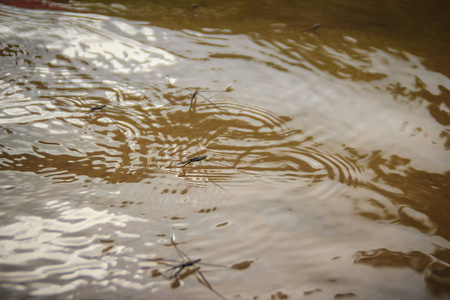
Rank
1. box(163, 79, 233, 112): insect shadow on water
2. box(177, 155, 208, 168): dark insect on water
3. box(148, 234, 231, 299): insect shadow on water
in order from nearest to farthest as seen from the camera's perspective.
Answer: box(148, 234, 231, 299): insect shadow on water, box(177, 155, 208, 168): dark insect on water, box(163, 79, 233, 112): insect shadow on water

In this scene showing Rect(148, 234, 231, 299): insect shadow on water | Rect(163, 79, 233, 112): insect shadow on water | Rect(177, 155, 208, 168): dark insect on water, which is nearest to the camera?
Rect(148, 234, 231, 299): insect shadow on water

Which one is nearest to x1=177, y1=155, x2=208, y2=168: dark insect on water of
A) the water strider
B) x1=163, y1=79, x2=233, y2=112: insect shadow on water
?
the water strider

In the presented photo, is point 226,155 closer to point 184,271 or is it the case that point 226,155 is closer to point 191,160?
point 191,160

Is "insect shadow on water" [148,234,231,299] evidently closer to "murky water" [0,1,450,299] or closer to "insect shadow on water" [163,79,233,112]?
"murky water" [0,1,450,299]

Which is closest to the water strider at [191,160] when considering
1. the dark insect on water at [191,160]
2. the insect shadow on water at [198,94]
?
the dark insect on water at [191,160]

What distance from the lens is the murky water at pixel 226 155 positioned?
119 centimetres

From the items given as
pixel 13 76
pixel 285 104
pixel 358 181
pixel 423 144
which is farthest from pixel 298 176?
pixel 13 76

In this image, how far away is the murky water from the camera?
1.19 meters

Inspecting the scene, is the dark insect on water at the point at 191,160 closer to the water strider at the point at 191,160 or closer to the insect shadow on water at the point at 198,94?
the water strider at the point at 191,160

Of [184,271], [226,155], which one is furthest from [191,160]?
[184,271]

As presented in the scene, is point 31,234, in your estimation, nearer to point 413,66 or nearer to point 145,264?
point 145,264

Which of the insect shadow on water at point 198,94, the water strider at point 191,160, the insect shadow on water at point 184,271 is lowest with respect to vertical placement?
the insect shadow on water at point 184,271

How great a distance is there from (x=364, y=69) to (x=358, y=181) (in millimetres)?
981

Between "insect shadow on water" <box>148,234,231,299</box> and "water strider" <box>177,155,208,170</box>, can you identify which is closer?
"insect shadow on water" <box>148,234,231,299</box>
